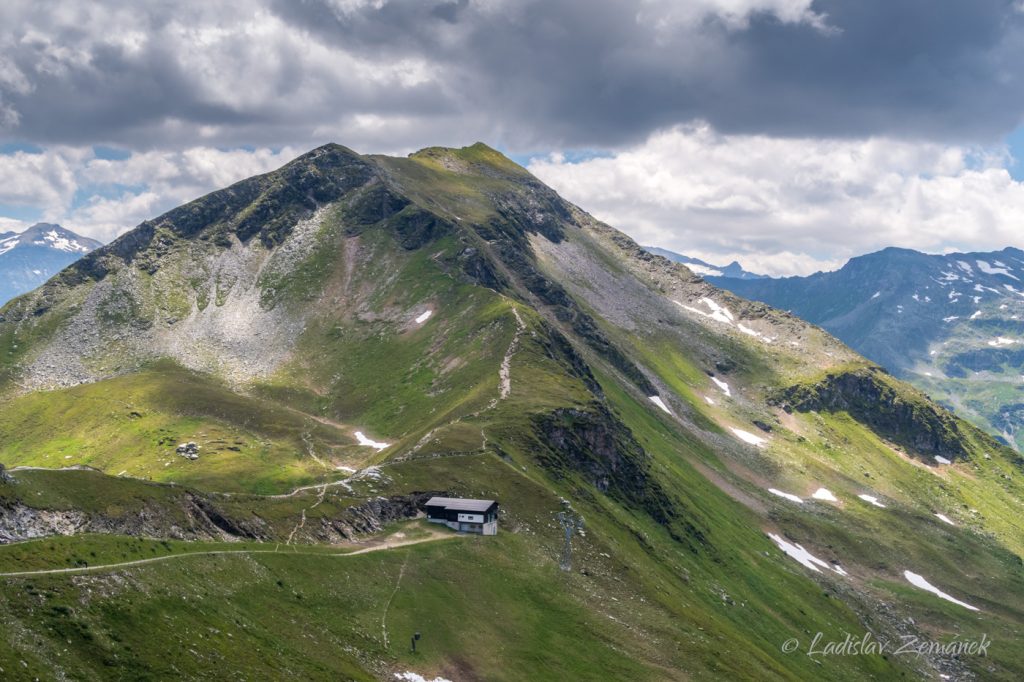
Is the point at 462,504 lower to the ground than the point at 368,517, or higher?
higher

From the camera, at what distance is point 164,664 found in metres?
57.5

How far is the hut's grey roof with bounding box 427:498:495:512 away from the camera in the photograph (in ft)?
351

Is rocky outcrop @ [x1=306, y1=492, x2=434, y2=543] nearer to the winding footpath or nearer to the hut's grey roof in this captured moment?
the hut's grey roof

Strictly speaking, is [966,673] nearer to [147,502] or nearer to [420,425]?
[420,425]

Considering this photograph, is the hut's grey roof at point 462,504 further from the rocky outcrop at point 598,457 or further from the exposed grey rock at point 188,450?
the exposed grey rock at point 188,450

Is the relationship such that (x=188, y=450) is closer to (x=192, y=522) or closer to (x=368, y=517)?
(x=368, y=517)

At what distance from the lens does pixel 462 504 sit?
10894cm

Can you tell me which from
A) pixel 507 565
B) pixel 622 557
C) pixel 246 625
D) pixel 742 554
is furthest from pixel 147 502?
pixel 742 554

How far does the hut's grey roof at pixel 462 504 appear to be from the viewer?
351 feet

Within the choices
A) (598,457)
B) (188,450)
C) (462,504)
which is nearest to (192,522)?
(462,504)

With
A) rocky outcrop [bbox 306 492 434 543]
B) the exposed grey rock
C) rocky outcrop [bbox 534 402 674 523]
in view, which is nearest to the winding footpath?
rocky outcrop [bbox 306 492 434 543]

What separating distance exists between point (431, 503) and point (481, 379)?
262ft

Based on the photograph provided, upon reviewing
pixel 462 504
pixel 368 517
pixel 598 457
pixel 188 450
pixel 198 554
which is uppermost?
pixel 198 554

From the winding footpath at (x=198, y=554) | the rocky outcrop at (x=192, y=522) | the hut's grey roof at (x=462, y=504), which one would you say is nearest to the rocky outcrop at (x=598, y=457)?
the hut's grey roof at (x=462, y=504)
